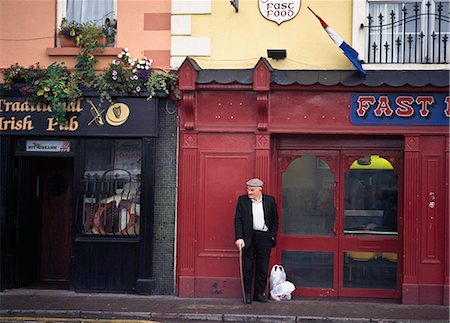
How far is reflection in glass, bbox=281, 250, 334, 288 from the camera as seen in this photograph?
11008 mm

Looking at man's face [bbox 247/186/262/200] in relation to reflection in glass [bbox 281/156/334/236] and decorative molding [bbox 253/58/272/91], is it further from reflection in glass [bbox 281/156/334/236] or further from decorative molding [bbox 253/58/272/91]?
decorative molding [bbox 253/58/272/91]

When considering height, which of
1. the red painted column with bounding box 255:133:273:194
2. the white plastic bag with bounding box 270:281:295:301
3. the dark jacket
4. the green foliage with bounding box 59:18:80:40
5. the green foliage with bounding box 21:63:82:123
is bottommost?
the white plastic bag with bounding box 270:281:295:301

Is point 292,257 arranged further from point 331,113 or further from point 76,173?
point 76,173

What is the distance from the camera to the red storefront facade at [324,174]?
1044cm

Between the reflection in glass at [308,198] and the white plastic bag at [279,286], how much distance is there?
818mm

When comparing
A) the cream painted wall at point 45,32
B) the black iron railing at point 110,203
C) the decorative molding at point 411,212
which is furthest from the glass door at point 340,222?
the cream painted wall at point 45,32

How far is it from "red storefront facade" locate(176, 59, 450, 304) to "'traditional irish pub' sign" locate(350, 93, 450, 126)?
16mm

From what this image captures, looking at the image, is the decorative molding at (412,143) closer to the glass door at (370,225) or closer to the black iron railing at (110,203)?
the glass door at (370,225)

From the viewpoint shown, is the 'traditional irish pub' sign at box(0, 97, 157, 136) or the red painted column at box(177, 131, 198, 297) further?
the 'traditional irish pub' sign at box(0, 97, 157, 136)

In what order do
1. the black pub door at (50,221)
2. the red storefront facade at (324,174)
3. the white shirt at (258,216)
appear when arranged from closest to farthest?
the white shirt at (258,216), the red storefront facade at (324,174), the black pub door at (50,221)

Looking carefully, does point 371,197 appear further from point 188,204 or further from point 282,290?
point 188,204

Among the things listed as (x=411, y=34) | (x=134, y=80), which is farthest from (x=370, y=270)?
(x=134, y=80)

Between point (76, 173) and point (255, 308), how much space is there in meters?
3.79

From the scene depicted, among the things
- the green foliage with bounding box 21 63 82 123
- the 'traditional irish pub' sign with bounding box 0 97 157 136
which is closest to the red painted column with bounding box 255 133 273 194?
the 'traditional irish pub' sign with bounding box 0 97 157 136
